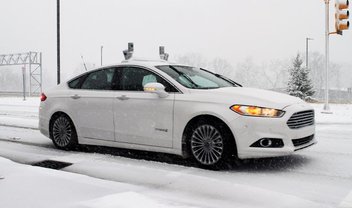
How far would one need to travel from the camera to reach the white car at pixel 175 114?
545 centimetres

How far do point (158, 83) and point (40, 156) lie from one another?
2.37 metres

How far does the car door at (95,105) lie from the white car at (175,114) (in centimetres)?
2

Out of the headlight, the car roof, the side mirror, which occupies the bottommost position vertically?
the headlight

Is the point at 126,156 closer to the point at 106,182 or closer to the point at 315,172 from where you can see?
the point at 106,182

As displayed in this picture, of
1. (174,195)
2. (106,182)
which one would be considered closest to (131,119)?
(106,182)

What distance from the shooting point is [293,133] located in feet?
18.1

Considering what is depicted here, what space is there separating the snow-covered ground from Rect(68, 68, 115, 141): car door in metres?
0.39

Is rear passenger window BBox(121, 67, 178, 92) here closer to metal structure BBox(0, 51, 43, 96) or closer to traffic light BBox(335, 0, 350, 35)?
traffic light BBox(335, 0, 350, 35)

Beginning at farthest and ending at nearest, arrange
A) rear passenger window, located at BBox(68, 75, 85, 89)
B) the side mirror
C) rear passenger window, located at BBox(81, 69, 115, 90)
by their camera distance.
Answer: rear passenger window, located at BBox(68, 75, 85, 89) < rear passenger window, located at BBox(81, 69, 115, 90) < the side mirror

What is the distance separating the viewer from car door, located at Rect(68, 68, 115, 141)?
675 centimetres

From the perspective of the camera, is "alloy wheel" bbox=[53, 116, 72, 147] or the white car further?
"alloy wheel" bbox=[53, 116, 72, 147]

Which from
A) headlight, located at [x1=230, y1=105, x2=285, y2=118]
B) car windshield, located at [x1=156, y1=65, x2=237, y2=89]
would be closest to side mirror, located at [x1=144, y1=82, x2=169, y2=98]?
car windshield, located at [x1=156, y1=65, x2=237, y2=89]

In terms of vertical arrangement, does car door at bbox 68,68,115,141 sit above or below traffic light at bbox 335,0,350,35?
below

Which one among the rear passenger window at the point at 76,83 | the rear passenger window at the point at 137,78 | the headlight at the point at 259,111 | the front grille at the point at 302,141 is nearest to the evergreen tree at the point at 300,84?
the rear passenger window at the point at 76,83
